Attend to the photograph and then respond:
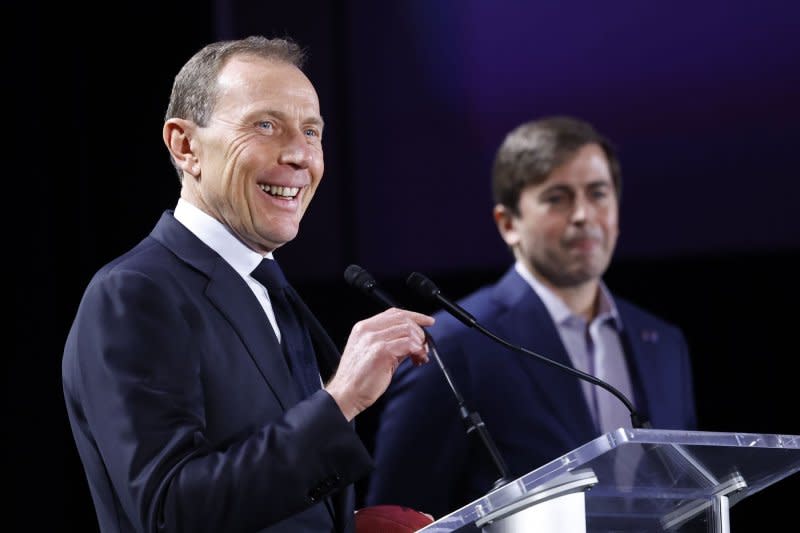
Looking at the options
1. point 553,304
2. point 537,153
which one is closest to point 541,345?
point 553,304

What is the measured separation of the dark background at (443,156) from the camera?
3.41 meters

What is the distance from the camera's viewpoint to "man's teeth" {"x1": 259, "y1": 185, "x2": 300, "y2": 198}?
1.98 metres

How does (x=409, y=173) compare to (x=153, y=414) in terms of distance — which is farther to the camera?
(x=409, y=173)

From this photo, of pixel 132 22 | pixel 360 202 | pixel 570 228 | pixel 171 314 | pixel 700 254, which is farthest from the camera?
pixel 360 202

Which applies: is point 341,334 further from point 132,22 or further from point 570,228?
point 132,22

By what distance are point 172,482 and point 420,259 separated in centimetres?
259

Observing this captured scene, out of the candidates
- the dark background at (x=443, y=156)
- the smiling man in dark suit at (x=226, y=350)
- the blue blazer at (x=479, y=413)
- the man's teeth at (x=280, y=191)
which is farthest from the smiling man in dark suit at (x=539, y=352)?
the man's teeth at (x=280, y=191)

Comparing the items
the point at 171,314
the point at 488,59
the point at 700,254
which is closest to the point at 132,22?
the point at 488,59

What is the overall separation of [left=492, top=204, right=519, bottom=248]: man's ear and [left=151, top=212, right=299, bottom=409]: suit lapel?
5.89ft

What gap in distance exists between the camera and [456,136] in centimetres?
419

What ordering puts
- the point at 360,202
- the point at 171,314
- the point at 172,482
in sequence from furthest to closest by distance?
the point at 360,202 < the point at 171,314 < the point at 172,482

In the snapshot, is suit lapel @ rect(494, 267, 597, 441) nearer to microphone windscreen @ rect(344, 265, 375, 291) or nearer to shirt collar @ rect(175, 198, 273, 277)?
microphone windscreen @ rect(344, 265, 375, 291)

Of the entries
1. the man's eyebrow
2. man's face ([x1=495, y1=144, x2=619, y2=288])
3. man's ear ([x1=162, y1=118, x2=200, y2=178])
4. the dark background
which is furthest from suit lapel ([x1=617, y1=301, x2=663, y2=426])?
man's ear ([x1=162, y1=118, x2=200, y2=178])

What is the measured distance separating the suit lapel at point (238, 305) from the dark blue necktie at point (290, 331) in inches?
2.1
